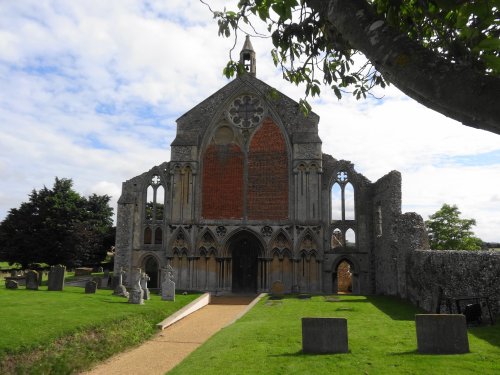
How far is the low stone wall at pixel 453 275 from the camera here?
45.2 feet

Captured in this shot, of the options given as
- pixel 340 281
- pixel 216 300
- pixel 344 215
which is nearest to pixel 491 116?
pixel 216 300

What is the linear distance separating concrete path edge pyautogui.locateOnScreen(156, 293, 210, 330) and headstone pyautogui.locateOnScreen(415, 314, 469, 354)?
10.2 meters

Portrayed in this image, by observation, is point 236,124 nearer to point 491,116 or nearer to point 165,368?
point 165,368

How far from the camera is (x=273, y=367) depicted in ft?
31.9

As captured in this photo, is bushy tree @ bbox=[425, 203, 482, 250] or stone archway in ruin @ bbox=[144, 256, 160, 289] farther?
bushy tree @ bbox=[425, 203, 482, 250]

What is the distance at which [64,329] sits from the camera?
12.8 m

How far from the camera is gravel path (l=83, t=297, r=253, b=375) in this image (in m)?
11.9

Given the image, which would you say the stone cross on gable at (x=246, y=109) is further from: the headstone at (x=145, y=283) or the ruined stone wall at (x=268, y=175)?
the headstone at (x=145, y=283)

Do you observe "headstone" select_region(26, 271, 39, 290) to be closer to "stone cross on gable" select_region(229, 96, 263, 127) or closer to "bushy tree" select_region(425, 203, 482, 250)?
"stone cross on gable" select_region(229, 96, 263, 127)

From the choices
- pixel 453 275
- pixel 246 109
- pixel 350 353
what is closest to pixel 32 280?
pixel 350 353

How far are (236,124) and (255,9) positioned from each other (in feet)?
83.5

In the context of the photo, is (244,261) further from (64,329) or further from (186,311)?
(64,329)

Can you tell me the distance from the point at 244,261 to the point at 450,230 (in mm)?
22342

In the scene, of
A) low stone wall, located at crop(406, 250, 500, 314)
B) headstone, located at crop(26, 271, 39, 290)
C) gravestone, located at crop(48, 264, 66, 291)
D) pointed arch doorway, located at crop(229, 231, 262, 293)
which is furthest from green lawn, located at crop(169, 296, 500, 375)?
pointed arch doorway, located at crop(229, 231, 262, 293)
